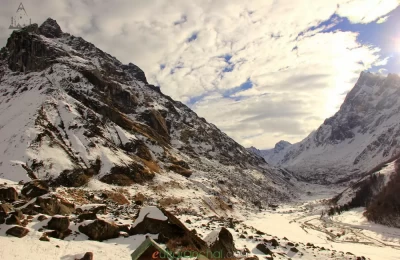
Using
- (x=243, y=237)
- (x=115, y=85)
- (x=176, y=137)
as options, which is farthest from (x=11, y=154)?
(x=176, y=137)

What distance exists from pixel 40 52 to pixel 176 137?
70.0 m

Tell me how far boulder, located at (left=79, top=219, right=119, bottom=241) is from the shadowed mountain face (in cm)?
3461

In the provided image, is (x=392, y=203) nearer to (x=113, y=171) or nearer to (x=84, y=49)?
(x=113, y=171)

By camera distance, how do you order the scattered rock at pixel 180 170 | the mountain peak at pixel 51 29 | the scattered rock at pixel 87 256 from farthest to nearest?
the mountain peak at pixel 51 29
the scattered rock at pixel 180 170
the scattered rock at pixel 87 256

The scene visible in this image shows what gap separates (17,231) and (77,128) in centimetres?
6030

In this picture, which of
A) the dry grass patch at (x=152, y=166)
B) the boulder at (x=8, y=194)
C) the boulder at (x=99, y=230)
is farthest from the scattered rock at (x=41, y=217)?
the dry grass patch at (x=152, y=166)

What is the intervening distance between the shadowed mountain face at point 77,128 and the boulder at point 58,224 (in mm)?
33261

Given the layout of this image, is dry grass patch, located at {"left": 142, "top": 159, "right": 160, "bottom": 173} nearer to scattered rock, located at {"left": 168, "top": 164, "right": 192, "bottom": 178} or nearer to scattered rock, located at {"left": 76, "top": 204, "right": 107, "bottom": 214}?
scattered rock, located at {"left": 168, "top": 164, "right": 192, "bottom": 178}

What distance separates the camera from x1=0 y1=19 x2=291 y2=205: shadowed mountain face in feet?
217

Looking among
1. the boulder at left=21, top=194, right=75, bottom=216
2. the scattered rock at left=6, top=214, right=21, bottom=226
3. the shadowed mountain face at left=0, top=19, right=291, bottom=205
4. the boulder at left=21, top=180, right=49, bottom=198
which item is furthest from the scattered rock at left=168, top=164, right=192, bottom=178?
the scattered rock at left=6, top=214, right=21, bottom=226

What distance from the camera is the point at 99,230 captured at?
27.3m

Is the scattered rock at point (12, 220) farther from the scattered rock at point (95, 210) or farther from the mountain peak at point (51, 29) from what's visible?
the mountain peak at point (51, 29)

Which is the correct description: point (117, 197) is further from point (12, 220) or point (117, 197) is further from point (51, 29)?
point (51, 29)

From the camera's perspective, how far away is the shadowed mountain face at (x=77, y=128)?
2598 inches
